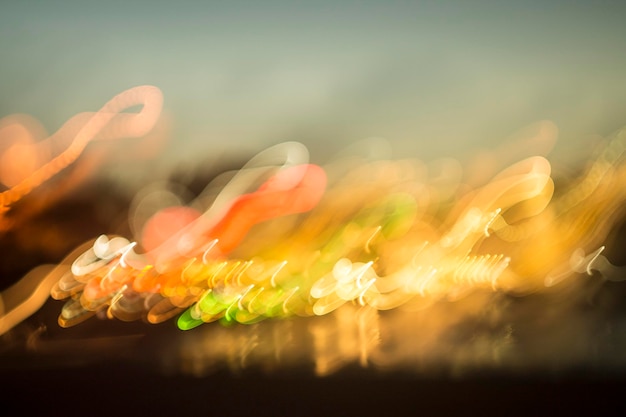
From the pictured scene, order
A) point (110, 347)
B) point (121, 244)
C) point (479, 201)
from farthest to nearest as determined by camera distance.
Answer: point (479, 201)
point (121, 244)
point (110, 347)

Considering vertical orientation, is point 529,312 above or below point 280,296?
below

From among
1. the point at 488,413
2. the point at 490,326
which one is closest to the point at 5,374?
the point at 488,413

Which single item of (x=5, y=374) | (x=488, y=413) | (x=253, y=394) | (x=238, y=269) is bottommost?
(x=488, y=413)

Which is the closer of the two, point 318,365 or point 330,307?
point 318,365

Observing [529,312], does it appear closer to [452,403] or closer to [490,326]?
[490,326]

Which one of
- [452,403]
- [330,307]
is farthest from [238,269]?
[452,403]

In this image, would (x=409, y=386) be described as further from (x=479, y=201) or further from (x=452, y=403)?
(x=479, y=201)

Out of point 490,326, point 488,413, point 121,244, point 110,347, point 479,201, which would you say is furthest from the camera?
point 479,201

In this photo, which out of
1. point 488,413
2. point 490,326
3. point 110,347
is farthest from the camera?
point 490,326

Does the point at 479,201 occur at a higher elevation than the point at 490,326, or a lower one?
higher
